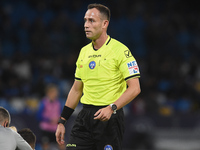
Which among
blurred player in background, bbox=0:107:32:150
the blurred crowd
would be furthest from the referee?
the blurred crowd

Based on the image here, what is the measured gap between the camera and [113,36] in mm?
14312

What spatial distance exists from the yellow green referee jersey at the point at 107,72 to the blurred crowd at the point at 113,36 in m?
6.69

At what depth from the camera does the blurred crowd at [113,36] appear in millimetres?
12062

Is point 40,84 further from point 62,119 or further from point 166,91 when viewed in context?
point 62,119

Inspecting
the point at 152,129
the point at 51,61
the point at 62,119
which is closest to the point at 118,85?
the point at 62,119

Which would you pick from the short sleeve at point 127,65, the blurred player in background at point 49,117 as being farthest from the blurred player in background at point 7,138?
the blurred player in background at point 49,117

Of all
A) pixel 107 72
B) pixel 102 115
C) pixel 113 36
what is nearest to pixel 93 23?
pixel 107 72

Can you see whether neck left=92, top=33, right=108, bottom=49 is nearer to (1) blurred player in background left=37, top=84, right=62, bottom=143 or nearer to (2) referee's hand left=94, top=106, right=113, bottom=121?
Answer: (2) referee's hand left=94, top=106, right=113, bottom=121

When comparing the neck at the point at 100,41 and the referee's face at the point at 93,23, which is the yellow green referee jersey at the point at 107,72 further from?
the referee's face at the point at 93,23

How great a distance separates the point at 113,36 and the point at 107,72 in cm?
999

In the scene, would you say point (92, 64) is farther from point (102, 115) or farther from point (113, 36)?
point (113, 36)

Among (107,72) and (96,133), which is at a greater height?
(107,72)

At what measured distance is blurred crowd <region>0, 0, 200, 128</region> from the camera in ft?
39.6

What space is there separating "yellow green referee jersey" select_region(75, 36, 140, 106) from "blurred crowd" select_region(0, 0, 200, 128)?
6695 millimetres
